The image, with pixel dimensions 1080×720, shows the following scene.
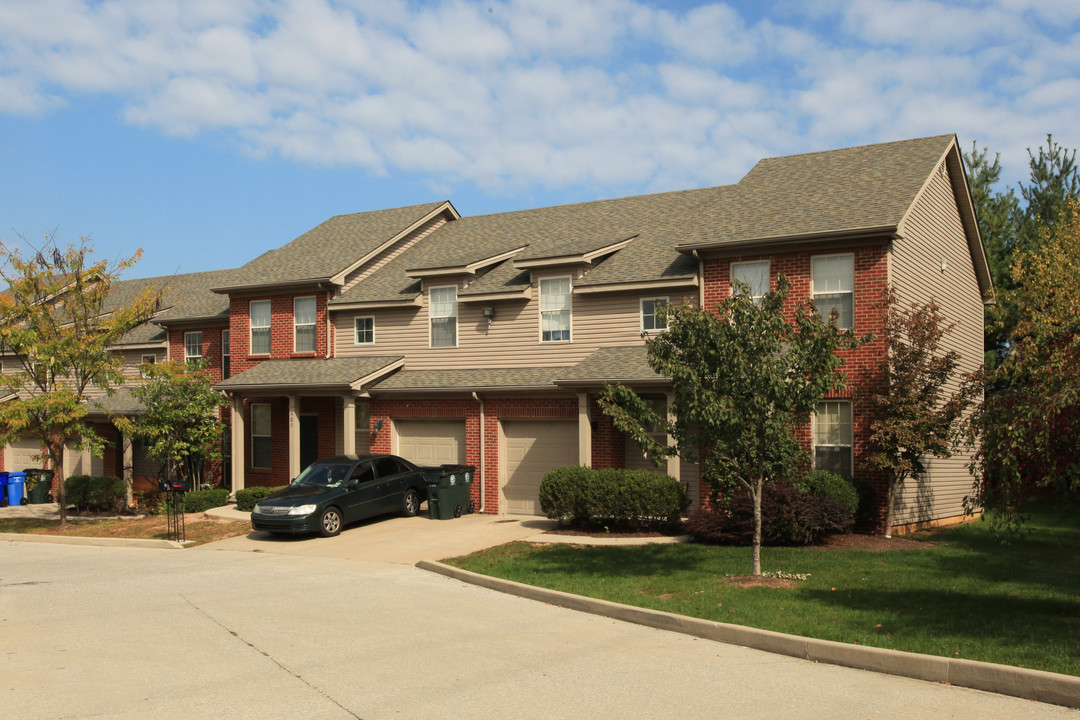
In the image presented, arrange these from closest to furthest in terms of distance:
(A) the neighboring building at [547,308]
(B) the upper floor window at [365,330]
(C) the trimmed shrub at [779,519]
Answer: (C) the trimmed shrub at [779,519] → (A) the neighboring building at [547,308] → (B) the upper floor window at [365,330]

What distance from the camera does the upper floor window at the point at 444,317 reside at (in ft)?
80.0

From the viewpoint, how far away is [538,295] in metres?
22.9

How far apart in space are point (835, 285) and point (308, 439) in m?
15.3

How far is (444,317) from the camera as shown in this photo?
24.5 m

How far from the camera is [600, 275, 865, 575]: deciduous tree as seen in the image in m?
12.4

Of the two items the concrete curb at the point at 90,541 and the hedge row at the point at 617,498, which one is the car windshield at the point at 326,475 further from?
the hedge row at the point at 617,498

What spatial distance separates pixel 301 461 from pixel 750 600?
18.1 m

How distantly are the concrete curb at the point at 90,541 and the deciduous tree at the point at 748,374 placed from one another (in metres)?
11.6

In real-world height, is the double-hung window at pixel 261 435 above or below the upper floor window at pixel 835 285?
below

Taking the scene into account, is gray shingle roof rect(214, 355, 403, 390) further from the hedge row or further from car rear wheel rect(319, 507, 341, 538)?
the hedge row

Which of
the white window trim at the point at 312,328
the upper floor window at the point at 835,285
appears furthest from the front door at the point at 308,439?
the upper floor window at the point at 835,285

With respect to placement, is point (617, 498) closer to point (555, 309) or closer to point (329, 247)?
point (555, 309)

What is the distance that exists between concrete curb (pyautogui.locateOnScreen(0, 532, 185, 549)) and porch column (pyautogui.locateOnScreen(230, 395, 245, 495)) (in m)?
4.58

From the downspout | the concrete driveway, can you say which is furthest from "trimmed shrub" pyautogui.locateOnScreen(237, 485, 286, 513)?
the downspout
